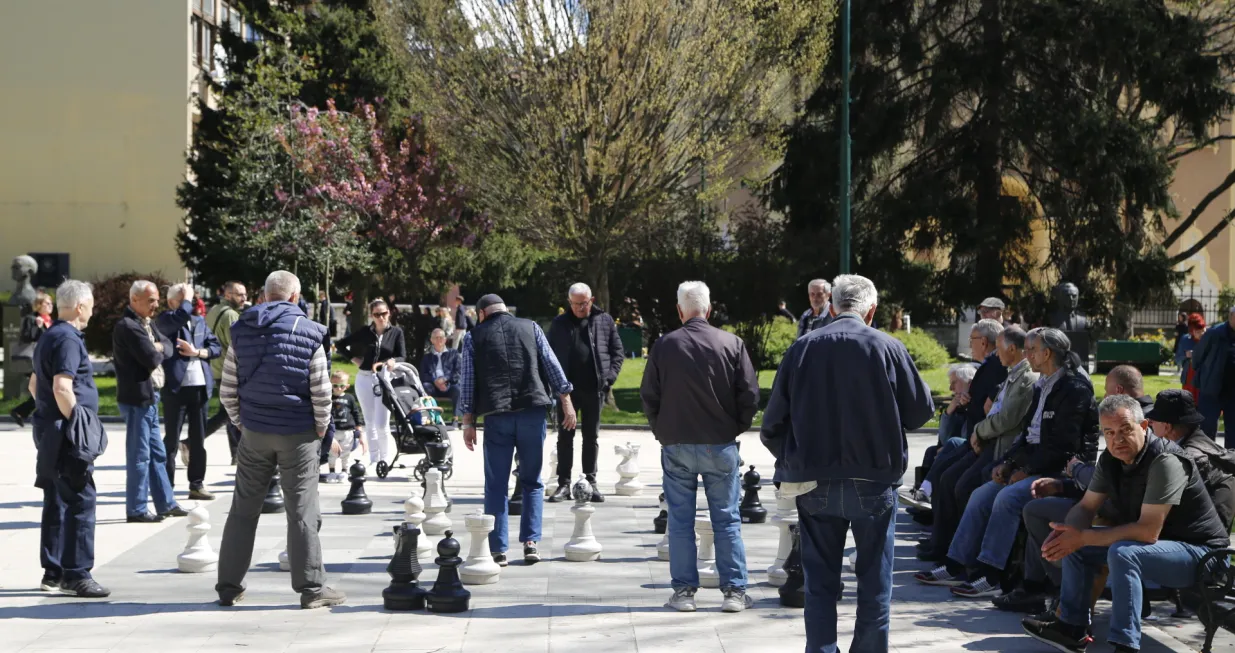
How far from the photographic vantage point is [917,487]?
38.2 feet

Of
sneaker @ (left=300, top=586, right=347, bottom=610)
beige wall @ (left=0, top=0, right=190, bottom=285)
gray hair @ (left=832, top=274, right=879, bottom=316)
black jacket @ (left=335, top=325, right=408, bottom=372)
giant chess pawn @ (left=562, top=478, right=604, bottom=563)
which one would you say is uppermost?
beige wall @ (left=0, top=0, right=190, bottom=285)

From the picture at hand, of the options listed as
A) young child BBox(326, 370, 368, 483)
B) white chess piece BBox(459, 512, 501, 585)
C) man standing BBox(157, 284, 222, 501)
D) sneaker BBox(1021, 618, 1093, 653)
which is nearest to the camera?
sneaker BBox(1021, 618, 1093, 653)

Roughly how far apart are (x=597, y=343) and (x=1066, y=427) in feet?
16.6

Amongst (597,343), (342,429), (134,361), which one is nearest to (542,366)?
(597,343)

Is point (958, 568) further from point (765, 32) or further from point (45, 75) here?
point (45, 75)

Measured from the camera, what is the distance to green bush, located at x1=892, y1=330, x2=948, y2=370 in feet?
109

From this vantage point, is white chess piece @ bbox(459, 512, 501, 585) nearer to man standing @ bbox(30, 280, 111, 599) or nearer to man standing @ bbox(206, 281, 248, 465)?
man standing @ bbox(30, 280, 111, 599)

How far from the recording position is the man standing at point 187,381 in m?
11.7

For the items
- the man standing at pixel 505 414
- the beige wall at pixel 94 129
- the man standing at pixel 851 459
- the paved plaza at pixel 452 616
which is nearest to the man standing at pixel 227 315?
the paved plaza at pixel 452 616

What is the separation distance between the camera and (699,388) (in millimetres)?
7848

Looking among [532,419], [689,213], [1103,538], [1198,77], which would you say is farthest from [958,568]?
[689,213]

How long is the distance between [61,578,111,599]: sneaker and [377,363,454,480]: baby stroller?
530 cm

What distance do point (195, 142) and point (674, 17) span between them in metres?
20.0

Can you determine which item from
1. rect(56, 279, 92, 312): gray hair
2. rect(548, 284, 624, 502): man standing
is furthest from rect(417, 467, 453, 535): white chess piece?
rect(548, 284, 624, 502): man standing
